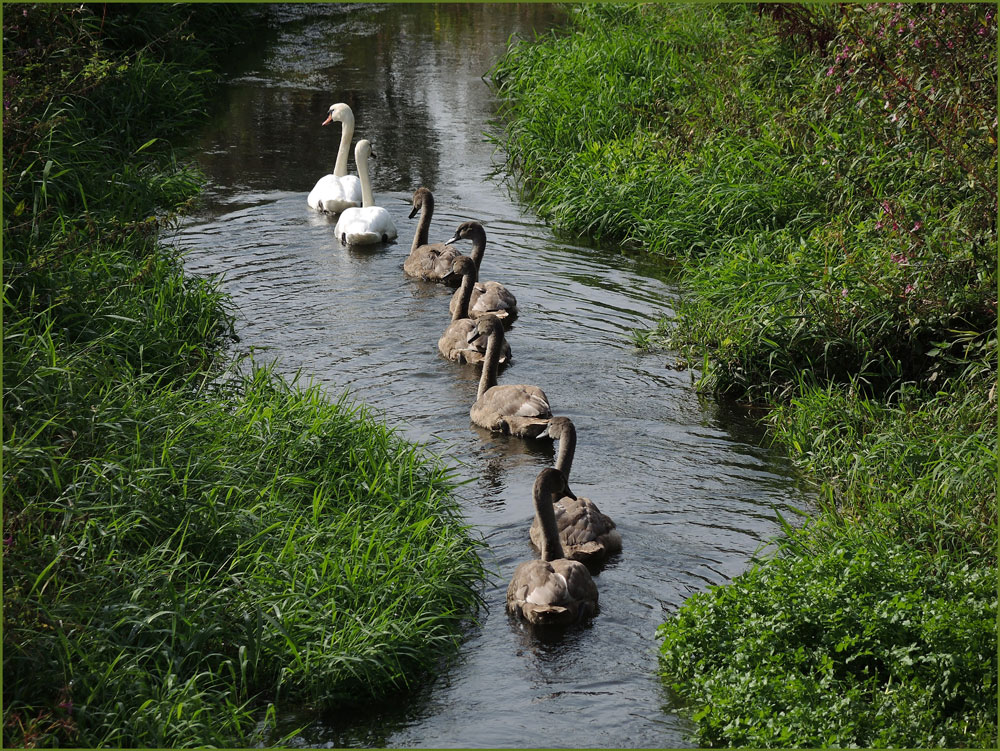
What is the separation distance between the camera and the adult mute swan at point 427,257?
11.6 m

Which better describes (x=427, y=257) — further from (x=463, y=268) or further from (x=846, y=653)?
(x=846, y=653)

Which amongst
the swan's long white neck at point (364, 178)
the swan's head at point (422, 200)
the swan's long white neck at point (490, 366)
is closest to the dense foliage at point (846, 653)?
the swan's long white neck at point (490, 366)

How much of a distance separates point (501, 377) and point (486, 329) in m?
0.54

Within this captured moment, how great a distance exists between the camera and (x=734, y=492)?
777 centimetres

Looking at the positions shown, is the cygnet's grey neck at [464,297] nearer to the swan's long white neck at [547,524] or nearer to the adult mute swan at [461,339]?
the adult mute swan at [461,339]

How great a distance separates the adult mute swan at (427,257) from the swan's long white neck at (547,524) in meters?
5.15

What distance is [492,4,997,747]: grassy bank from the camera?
17.7 feet

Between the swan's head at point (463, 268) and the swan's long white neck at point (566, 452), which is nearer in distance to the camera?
the swan's long white neck at point (566, 452)

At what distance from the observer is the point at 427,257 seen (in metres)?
11.7

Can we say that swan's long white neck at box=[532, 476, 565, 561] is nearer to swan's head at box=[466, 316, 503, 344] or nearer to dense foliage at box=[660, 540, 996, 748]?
dense foliage at box=[660, 540, 996, 748]

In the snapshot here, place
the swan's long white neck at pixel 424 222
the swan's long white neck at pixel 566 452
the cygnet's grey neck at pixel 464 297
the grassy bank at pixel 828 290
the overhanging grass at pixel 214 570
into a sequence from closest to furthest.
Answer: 1. the overhanging grass at pixel 214 570
2. the grassy bank at pixel 828 290
3. the swan's long white neck at pixel 566 452
4. the cygnet's grey neck at pixel 464 297
5. the swan's long white neck at pixel 424 222

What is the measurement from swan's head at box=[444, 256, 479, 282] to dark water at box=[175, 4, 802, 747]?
0.76ft

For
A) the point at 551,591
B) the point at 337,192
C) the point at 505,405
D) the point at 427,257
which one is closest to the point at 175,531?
the point at 551,591

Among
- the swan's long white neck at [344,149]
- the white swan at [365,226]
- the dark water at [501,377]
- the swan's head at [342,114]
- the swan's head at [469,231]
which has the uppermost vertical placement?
the swan's head at [342,114]
